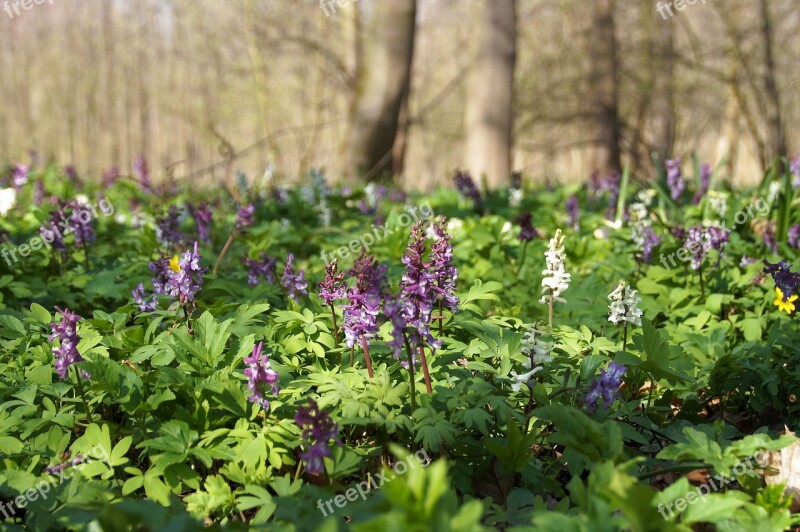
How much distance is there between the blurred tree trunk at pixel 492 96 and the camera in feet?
33.7

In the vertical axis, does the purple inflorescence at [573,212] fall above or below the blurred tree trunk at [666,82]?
below

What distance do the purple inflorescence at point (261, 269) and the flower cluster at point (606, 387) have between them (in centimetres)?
181

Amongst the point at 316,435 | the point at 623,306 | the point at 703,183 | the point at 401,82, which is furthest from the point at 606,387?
the point at 401,82

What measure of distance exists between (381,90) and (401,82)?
0.38 meters

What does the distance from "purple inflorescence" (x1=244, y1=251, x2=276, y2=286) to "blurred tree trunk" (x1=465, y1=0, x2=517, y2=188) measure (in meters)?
7.05

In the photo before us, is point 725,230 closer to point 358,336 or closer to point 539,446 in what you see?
point 539,446

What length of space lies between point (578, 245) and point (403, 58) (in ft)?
23.6

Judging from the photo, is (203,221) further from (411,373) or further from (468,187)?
(468,187)

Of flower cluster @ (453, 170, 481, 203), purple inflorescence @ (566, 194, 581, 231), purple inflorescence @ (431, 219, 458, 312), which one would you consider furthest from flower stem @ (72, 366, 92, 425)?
flower cluster @ (453, 170, 481, 203)

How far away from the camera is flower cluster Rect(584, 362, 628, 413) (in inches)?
94.5

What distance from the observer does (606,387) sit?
2404mm

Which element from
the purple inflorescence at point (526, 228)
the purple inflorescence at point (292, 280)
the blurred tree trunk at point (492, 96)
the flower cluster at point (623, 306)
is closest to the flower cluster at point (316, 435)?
the purple inflorescence at point (292, 280)

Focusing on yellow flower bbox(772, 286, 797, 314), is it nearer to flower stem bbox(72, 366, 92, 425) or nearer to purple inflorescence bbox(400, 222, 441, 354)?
purple inflorescence bbox(400, 222, 441, 354)

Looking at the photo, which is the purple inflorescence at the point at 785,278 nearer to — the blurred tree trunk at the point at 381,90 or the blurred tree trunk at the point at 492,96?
the blurred tree trunk at the point at 492,96
